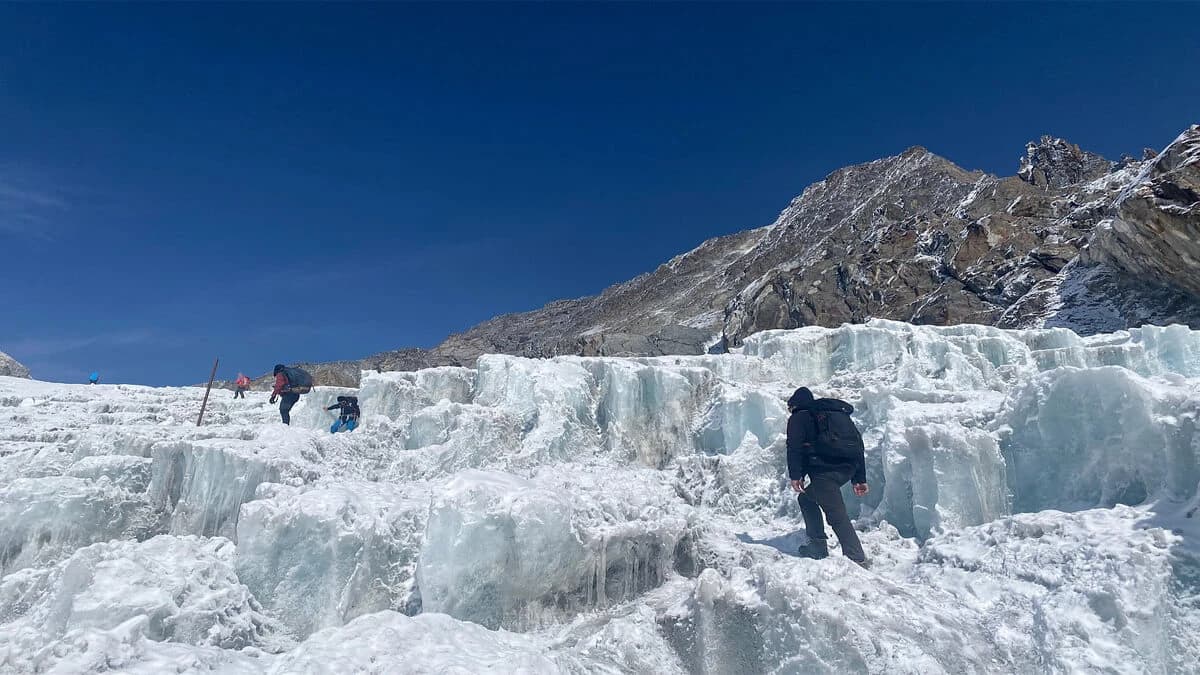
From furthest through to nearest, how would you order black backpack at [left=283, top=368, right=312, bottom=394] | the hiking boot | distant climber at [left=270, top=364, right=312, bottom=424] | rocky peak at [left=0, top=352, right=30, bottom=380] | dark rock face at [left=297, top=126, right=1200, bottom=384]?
rocky peak at [left=0, top=352, right=30, bottom=380]
dark rock face at [left=297, top=126, right=1200, bottom=384]
black backpack at [left=283, top=368, right=312, bottom=394]
distant climber at [left=270, top=364, right=312, bottom=424]
the hiking boot

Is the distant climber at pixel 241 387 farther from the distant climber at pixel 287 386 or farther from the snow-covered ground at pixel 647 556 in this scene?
the snow-covered ground at pixel 647 556

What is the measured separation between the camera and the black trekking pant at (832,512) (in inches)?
268

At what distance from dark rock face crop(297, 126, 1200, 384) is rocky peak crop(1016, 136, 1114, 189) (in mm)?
170

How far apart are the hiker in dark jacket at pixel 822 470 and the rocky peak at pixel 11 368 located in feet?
115

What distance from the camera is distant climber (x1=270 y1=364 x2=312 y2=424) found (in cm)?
1477

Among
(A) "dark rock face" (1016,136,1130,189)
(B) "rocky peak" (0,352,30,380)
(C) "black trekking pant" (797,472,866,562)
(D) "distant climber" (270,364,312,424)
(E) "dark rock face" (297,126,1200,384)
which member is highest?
(A) "dark rock face" (1016,136,1130,189)

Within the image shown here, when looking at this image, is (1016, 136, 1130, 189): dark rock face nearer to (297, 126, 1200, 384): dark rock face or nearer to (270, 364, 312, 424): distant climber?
(297, 126, 1200, 384): dark rock face

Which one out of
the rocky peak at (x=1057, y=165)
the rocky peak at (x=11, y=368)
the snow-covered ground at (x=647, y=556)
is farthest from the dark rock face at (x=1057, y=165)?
the rocky peak at (x=11, y=368)

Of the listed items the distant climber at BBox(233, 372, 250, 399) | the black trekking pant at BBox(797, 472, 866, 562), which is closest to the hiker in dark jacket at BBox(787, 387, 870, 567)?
the black trekking pant at BBox(797, 472, 866, 562)

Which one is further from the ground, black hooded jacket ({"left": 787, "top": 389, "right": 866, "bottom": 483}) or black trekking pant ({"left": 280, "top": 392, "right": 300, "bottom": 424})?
black trekking pant ({"left": 280, "top": 392, "right": 300, "bottom": 424})

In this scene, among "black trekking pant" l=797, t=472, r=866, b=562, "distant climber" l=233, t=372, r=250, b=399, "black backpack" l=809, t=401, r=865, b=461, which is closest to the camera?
"black trekking pant" l=797, t=472, r=866, b=562

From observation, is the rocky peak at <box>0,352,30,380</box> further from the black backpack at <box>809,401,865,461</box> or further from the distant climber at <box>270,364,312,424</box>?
the black backpack at <box>809,401,865,461</box>

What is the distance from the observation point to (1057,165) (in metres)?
57.4

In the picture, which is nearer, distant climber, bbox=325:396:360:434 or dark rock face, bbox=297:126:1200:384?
distant climber, bbox=325:396:360:434
